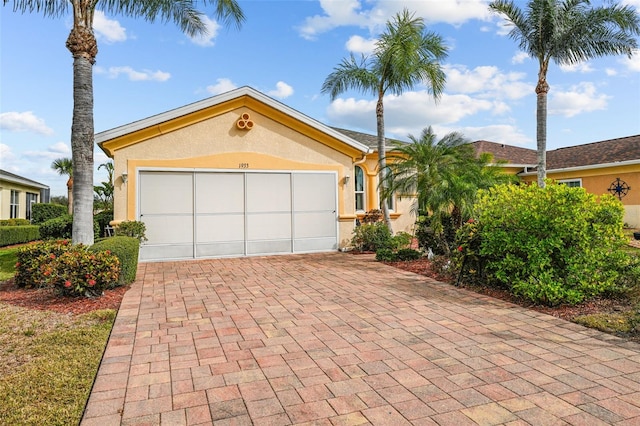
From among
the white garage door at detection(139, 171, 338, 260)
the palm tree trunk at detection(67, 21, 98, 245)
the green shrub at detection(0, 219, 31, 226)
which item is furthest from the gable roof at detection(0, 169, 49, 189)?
the palm tree trunk at detection(67, 21, 98, 245)

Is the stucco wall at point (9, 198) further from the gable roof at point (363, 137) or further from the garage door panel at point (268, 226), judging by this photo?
the gable roof at point (363, 137)

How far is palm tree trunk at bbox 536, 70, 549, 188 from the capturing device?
15664 millimetres

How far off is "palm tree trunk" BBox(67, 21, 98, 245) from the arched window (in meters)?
10.5

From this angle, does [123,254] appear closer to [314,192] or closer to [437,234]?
[314,192]

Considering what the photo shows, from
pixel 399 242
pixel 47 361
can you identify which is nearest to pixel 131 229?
pixel 47 361

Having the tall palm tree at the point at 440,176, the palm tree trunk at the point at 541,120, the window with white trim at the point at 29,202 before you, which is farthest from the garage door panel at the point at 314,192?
A: the window with white trim at the point at 29,202

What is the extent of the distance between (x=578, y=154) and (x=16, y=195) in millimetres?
33792

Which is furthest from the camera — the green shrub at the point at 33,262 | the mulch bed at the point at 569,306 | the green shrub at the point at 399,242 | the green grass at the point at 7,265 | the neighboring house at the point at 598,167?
the neighboring house at the point at 598,167

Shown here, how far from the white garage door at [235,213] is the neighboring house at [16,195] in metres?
14.9

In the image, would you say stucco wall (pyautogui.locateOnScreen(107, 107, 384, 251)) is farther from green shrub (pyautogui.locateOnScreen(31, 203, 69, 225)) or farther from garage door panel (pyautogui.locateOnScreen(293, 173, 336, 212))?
green shrub (pyautogui.locateOnScreen(31, 203, 69, 225))

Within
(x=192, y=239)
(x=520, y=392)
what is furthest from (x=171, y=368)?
(x=192, y=239)

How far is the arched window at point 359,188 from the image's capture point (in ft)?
55.2

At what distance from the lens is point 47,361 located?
4.21 meters

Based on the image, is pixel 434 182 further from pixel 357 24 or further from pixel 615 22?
pixel 615 22
